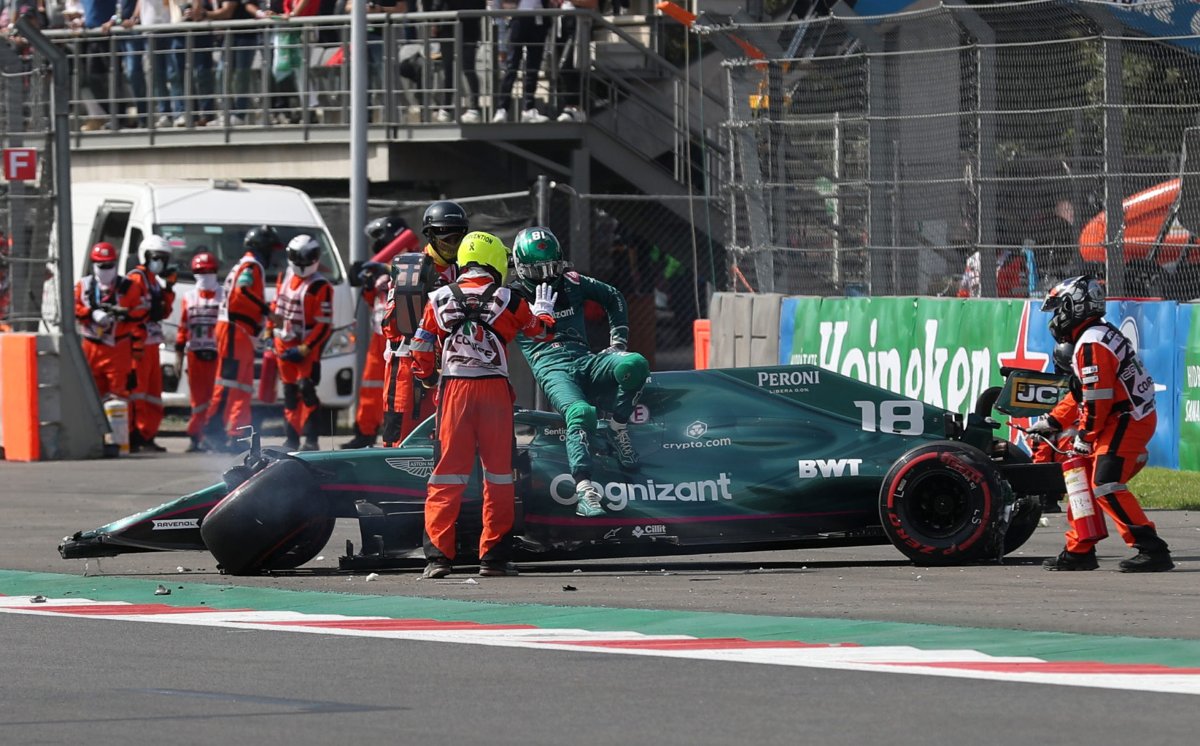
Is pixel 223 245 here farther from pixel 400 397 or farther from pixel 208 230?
pixel 400 397

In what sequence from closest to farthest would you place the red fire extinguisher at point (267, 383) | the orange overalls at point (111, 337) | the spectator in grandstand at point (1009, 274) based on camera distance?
the spectator in grandstand at point (1009, 274), the red fire extinguisher at point (267, 383), the orange overalls at point (111, 337)

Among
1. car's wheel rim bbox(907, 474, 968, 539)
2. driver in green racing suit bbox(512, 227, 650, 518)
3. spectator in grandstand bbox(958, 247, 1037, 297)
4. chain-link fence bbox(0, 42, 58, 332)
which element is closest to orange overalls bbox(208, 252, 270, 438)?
chain-link fence bbox(0, 42, 58, 332)

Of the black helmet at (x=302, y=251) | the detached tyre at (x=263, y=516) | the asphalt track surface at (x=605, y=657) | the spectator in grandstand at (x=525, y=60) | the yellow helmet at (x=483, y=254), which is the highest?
the spectator in grandstand at (x=525, y=60)

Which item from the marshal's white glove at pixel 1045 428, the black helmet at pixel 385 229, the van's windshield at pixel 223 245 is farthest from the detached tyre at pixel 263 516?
the van's windshield at pixel 223 245

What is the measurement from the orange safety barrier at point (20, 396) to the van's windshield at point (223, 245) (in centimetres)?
262

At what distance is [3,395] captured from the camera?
19.3 m

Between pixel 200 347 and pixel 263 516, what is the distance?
9746 millimetres

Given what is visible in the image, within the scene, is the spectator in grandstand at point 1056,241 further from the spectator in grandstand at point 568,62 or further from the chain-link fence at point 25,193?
the spectator in grandstand at point 568,62

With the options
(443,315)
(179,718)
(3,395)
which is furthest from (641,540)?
(3,395)

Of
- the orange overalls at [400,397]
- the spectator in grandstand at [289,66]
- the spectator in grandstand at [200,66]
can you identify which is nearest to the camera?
the orange overalls at [400,397]

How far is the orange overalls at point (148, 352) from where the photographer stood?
1978cm

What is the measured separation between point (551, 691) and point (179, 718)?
4.16ft

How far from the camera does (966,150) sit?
16406mm

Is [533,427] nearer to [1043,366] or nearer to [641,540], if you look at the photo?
[641,540]
